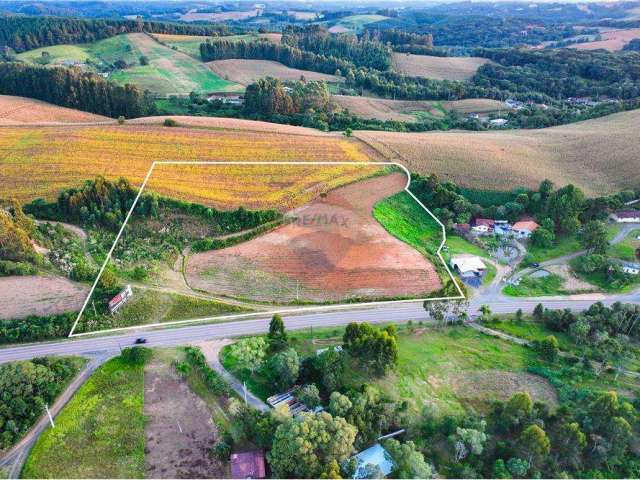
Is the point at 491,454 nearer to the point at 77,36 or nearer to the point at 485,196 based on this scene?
the point at 485,196

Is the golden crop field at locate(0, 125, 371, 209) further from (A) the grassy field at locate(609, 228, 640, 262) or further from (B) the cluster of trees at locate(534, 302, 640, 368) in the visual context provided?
(A) the grassy field at locate(609, 228, 640, 262)

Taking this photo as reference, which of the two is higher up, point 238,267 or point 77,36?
point 77,36

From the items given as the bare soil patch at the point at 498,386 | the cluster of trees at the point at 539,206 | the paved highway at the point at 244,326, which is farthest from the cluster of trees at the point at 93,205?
the bare soil patch at the point at 498,386

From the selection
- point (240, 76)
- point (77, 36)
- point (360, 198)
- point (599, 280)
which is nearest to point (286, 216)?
point (360, 198)

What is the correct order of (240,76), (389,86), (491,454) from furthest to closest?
(240,76), (389,86), (491,454)

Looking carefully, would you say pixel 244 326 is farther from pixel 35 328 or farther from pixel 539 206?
pixel 539 206

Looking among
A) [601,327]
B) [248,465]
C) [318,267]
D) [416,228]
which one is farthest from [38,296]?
[601,327]

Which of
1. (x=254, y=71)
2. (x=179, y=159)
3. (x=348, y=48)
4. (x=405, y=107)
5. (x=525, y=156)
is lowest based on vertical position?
(x=405, y=107)
